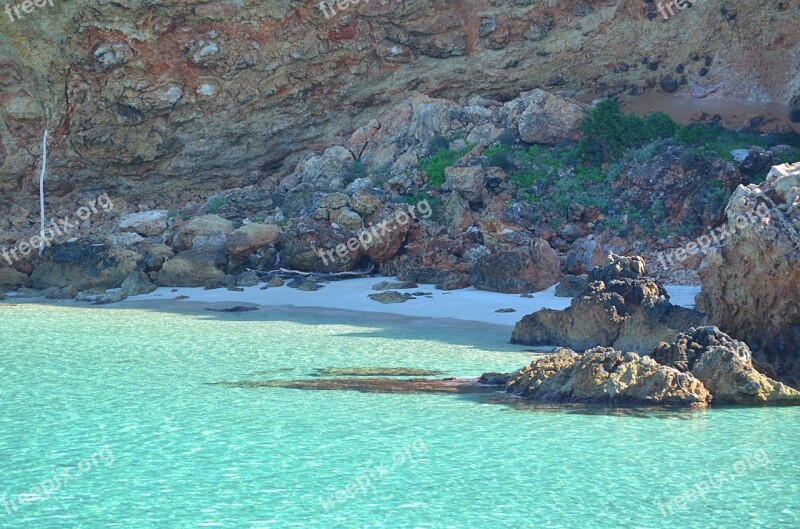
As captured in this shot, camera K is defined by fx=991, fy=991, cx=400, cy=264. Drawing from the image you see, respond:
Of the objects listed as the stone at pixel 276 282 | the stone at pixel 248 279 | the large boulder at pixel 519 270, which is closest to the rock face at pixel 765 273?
the large boulder at pixel 519 270

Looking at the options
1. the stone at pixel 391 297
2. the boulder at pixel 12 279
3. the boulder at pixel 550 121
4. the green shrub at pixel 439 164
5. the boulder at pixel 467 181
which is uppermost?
the boulder at pixel 550 121

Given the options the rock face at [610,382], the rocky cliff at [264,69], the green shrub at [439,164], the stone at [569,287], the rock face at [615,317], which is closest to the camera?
the rock face at [610,382]

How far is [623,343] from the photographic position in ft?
41.5

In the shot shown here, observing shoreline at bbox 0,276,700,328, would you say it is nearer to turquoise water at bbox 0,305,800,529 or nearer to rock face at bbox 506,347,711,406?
turquoise water at bbox 0,305,800,529

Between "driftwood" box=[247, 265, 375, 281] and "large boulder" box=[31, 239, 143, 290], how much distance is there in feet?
9.68

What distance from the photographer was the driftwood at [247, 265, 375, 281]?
2116 centimetres

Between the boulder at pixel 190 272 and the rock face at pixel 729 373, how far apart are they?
13480 mm

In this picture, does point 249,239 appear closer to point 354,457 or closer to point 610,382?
point 610,382

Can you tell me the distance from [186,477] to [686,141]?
65.6ft

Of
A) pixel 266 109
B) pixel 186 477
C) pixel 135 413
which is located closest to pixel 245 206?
pixel 266 109

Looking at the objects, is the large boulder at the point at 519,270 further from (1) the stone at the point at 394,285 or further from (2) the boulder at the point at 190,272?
(2) the boulder at the point at 190,272

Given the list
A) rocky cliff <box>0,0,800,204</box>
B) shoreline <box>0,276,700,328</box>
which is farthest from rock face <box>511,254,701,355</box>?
rocky cliff <box>0,0,800,204</box>

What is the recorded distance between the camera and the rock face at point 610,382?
30.2ft

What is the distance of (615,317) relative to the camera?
508 inches
